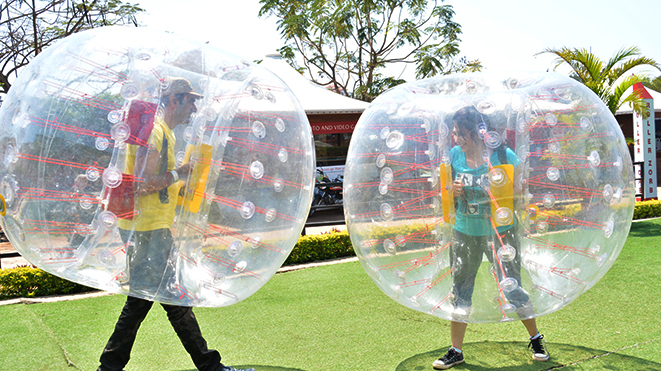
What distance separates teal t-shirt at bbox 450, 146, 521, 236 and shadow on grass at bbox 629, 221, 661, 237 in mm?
5953

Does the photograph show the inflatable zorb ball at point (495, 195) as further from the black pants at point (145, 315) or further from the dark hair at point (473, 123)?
the black pants at point (145, 315)

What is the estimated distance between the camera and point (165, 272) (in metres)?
2.43

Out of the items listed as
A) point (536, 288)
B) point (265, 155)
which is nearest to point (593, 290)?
point (536, 288)

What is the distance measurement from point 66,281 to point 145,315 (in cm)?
326

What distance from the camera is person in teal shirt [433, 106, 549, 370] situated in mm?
2492

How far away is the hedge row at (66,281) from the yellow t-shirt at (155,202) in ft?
3.55

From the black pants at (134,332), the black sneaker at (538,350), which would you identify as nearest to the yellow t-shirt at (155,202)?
the black pants at (134,332)

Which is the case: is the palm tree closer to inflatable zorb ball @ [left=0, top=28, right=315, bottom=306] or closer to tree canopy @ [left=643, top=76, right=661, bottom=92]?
tree canopy @ [left=643, top=76, right=661, bottom=92]

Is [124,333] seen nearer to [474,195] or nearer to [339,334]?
[339,334]

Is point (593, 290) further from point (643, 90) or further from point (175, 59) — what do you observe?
point (643, 90)

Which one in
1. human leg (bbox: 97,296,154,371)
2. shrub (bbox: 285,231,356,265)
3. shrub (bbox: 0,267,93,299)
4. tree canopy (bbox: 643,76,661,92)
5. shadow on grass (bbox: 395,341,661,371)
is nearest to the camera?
human leg (bbox: 97,296,154,371)

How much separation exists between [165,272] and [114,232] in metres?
0.29


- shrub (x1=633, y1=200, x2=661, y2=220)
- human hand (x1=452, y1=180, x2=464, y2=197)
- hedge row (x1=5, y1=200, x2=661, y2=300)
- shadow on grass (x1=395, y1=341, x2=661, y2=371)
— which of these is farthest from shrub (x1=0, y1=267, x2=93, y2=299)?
shrub (x1=633, y1=200, x2=661, y2=220)

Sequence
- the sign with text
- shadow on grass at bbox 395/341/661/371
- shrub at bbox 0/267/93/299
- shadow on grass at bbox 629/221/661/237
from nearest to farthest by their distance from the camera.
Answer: shadow on grass at bbox 395/341/661/371 → shrub at bbox 0/267/93/299 → shadow on grass at bbox 629/221/661/237 → the sign with text
